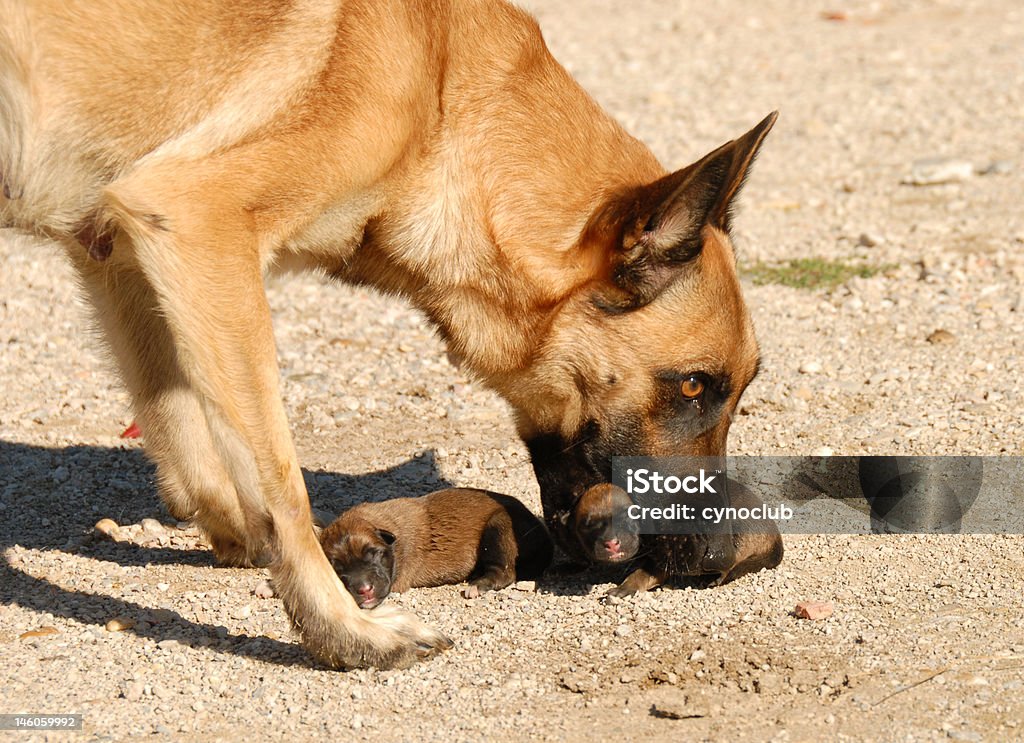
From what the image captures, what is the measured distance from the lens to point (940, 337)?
22.5 ft

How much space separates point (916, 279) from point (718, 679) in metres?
4.41

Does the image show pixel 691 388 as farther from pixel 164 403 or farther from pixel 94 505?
pixel 94 505

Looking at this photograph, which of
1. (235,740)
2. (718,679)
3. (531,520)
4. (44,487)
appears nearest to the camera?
(235,740)

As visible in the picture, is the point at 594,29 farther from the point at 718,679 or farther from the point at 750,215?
the point at 718,679

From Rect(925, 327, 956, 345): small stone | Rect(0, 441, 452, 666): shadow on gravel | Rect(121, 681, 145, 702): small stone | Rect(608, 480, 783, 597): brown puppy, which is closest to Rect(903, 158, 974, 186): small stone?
Rect(925, 327, 956, 345): small stone

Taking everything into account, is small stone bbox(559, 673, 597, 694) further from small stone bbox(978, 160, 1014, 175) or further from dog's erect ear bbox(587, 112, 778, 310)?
small stone bbox(978, 160, 1014, 175)

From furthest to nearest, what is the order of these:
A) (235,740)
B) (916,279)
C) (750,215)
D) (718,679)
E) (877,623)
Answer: (750,215), (916,279), (877,623), (718,679), (235,740)

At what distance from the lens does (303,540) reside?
4.09m

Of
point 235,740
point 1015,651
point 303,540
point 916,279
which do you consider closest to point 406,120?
point 303,540

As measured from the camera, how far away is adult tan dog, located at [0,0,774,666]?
3.98 meters

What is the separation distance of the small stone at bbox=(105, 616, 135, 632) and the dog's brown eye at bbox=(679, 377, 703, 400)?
206 centimetres

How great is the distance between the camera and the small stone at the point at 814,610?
4.37 m

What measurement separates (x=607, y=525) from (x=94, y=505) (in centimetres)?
240

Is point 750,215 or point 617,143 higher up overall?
point 617,143
